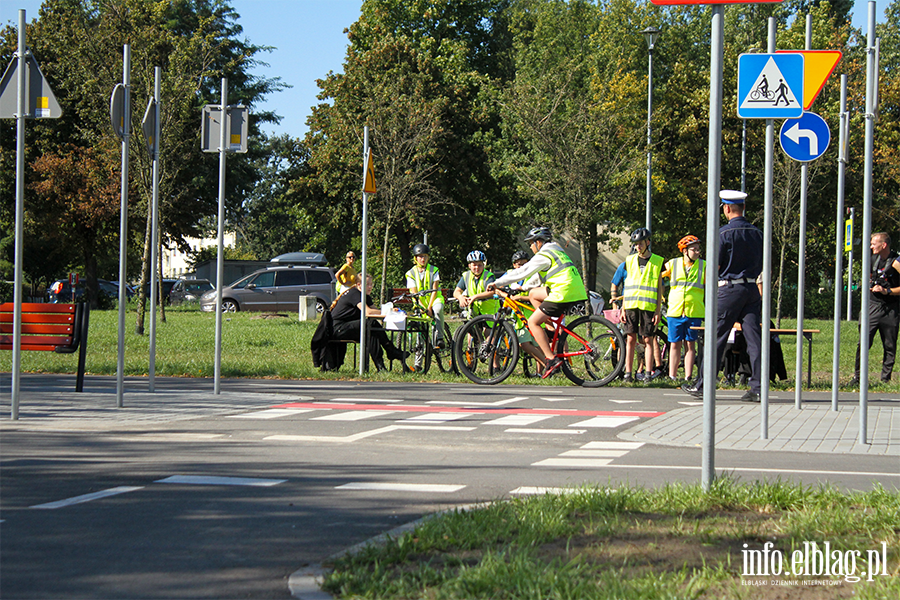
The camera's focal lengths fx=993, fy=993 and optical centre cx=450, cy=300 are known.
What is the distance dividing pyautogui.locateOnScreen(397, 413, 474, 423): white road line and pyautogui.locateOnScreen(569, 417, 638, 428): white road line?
1.19 meters

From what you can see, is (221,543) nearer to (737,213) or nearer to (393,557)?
(393,557)

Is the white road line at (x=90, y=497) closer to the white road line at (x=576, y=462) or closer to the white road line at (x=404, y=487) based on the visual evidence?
the white road line at (x=404, y=487)

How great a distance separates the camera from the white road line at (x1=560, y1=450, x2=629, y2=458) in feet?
24.0

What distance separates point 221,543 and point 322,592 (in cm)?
100

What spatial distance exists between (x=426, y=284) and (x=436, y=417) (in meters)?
5.52

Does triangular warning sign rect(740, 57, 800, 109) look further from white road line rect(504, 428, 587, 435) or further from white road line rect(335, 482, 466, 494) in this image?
white road line rect(335, 482, 466, 494)

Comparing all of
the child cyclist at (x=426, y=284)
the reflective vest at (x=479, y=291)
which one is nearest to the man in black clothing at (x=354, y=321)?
the child cyclist at (x=426, y=284)

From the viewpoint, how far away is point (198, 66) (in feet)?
80.0

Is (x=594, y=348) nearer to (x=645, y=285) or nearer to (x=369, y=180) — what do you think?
(x=645, y=285)

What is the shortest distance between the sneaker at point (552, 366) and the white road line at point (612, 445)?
15.2 ft

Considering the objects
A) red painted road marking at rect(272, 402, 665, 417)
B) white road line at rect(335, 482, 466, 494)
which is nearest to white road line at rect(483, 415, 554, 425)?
red painted road marking at rect(272, 402, 665, 417)

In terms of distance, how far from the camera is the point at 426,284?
1496 centimetres

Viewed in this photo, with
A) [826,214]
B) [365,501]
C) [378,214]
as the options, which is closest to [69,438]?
[365,501]

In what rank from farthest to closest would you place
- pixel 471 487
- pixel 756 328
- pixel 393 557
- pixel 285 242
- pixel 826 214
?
pixel 285 242, pixel 826 214, pixel 756 328, pixel 471 487, pixel 393 557
